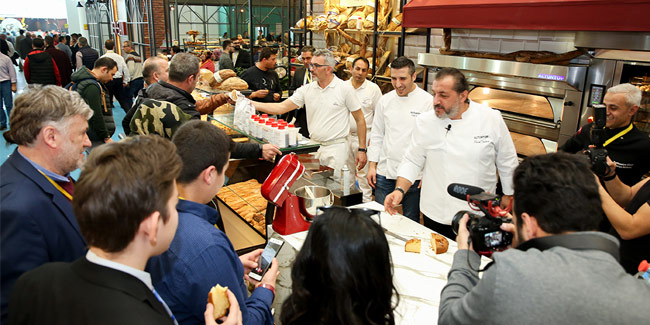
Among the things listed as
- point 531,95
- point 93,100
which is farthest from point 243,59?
point 531,95

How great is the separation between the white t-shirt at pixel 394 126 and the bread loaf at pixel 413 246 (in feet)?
5.63

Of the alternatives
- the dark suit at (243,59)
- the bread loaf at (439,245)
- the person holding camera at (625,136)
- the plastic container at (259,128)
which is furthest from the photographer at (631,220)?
the dark suit at (243,59)

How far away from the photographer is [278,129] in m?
3.63

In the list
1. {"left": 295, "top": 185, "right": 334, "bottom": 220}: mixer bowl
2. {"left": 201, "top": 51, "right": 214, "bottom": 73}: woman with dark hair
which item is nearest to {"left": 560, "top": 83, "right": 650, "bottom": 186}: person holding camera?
{"left": 295, "top": 185, "right": 334, "bottom": 220}: mixer bowl

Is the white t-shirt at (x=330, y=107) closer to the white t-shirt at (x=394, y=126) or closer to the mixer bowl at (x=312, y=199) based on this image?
the white t-shirt at (x=394, y=126)

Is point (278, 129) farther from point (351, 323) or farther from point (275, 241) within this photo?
point (351, 323)

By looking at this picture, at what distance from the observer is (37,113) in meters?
1.75

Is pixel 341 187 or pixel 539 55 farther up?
pixel 539 55

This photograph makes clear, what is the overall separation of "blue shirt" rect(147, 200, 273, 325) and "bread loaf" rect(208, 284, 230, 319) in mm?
67

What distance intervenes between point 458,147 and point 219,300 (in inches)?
82.2

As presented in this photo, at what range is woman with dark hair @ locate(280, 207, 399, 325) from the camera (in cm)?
115

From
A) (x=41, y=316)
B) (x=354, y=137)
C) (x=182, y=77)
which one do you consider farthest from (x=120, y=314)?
(x=354, y=137)

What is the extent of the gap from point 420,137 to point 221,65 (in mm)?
6974

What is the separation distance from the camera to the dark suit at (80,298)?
3.28 feet
